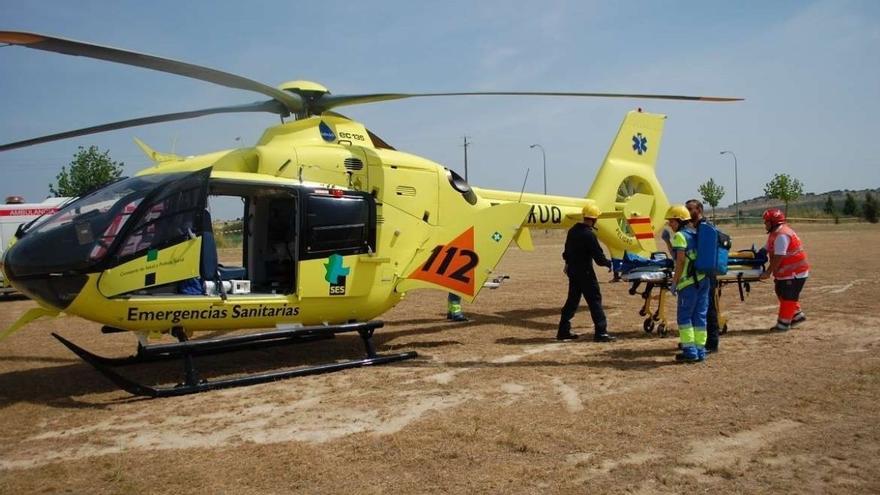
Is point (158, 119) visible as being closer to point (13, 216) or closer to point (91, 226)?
point (91, 226)

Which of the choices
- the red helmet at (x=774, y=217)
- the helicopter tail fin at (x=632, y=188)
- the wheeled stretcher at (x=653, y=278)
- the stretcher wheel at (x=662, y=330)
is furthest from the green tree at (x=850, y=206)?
the stretcher wheel at (x=662, y=330)

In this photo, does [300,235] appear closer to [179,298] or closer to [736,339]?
[179,298]

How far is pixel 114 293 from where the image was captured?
591 centimetres

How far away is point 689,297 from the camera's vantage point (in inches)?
281

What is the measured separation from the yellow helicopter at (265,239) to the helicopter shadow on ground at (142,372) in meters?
0.29

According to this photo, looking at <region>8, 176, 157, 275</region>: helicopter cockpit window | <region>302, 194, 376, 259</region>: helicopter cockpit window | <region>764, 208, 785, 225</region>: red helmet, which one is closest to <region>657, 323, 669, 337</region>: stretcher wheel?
<region>764, 208, 785, 225</region>: red helmet

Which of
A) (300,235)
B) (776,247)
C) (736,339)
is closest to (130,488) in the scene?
(300,235)

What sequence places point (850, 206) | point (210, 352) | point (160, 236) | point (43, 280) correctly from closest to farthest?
point (43, 280), point (160, 236), point (210, 352), point (850, 206)

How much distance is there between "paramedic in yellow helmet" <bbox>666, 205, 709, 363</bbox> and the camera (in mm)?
6973

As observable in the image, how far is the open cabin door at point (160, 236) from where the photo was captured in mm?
5898

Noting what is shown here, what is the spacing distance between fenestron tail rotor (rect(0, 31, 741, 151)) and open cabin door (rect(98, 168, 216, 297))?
1034 mm

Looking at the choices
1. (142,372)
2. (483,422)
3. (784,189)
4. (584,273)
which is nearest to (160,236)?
(142,372)

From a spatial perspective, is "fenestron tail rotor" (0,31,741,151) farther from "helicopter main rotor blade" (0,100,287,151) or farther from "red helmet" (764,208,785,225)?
"red helmet" (764,208,785,225)

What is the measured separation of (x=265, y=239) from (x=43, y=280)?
2.78 m
